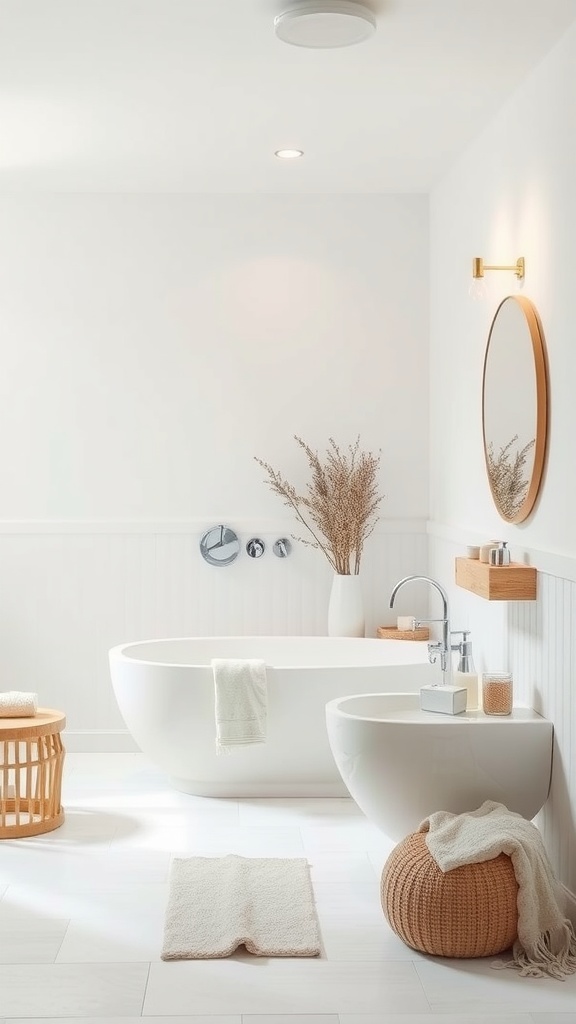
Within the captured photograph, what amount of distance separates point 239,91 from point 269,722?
2.33 meters

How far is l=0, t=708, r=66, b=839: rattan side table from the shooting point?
4.23m

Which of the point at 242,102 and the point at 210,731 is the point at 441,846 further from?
the point at 242,102

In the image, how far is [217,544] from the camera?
220 inches

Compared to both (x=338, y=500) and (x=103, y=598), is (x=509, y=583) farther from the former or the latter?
(x=103, y=598)

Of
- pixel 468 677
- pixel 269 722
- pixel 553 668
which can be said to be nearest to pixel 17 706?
pixel 269 722

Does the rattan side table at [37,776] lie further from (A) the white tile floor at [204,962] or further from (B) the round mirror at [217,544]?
(B) the round mirror at [217,544]

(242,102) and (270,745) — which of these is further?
(270,745)

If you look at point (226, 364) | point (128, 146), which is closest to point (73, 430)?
point (226, 364)

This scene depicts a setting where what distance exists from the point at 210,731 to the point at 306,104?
2363 millimetres

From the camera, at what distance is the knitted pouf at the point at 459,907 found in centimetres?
303

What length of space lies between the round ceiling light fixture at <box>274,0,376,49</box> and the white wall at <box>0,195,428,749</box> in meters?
2.18

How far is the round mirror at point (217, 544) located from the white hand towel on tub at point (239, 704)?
1128 millimetres

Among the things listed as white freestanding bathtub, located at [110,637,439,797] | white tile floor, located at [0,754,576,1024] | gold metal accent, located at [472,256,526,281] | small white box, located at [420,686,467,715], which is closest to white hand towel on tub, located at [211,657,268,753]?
white freestanding bathtub, located at [110,637,439,797]

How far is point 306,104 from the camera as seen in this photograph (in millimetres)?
4145
